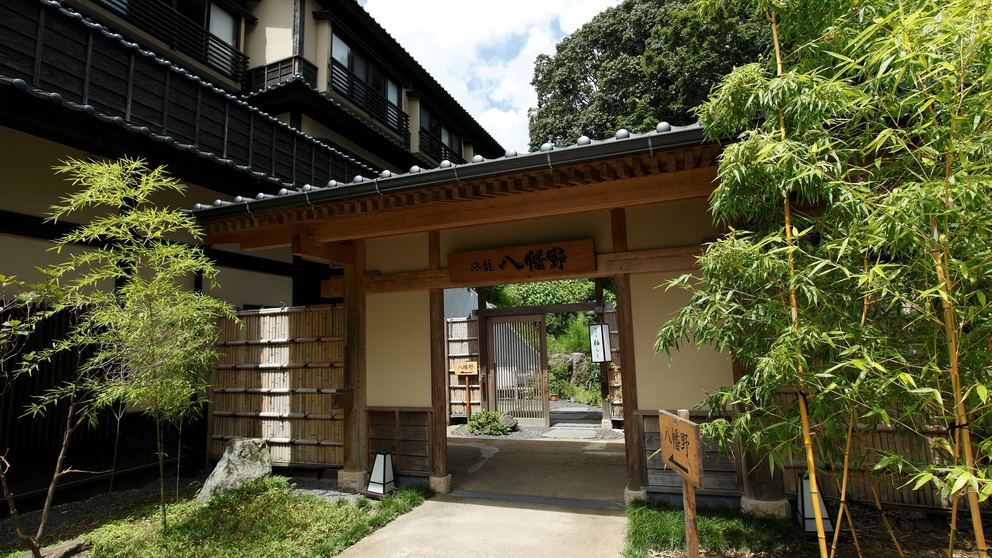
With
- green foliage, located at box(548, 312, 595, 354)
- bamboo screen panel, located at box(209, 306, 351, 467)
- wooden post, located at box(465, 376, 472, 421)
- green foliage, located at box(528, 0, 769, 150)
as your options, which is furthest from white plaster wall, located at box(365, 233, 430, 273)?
green foliage, located at box(548, 312, 595, 354)

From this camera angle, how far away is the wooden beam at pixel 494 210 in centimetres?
449

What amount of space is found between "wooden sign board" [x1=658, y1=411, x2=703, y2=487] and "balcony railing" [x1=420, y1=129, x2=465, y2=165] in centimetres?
1371

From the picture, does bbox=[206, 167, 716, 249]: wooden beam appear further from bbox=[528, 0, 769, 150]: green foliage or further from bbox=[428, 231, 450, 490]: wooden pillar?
bbox=[528, 0, 769, 150]: green foliage

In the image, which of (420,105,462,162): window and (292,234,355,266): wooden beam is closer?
(292,234,355,266): wooden beam

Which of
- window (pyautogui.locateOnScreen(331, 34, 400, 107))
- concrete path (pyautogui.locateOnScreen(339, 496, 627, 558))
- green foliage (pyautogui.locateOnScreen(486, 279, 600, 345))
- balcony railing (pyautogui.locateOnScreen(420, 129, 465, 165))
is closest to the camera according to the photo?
concrete path (pyautogui.locateOnScreen(339, 496, 627, 558))

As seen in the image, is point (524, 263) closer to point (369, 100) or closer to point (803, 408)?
point (803, 408)

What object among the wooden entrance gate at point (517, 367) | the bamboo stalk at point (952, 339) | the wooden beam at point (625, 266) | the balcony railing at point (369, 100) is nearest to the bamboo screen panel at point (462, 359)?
the wooden entrance gate at point (517, 367)

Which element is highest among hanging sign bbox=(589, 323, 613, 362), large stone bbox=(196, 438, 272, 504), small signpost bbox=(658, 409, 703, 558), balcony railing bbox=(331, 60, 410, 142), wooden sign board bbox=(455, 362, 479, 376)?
balcony railing bbox=(331, 60, 410, 142)

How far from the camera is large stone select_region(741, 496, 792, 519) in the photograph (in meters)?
4.38

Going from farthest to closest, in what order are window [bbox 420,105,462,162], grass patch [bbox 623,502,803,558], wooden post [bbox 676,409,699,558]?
window [bbox 420,105,462,162]
grass patch [bbox 623,502,803,558]
wooden post [bbox 676,409,699,558]

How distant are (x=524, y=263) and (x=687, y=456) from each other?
10.1 feet

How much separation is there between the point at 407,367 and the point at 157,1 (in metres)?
8.20

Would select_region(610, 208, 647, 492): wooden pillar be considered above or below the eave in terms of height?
below

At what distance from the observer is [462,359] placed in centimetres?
1132
